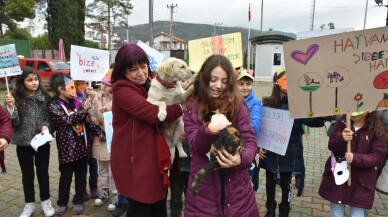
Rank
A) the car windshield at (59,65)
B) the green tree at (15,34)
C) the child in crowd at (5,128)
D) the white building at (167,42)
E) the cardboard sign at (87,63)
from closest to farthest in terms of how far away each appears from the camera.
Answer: the child in crowd at (5,128) → the cardboard sign at (87,63) → the car windshield at (59,65) → the green tree at (15,34) → the white building at (167,42)

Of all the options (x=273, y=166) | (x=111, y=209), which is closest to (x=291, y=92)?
(x=273, y=166)

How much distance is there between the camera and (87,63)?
4.64 meters

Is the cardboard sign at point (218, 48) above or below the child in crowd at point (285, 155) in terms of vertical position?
above

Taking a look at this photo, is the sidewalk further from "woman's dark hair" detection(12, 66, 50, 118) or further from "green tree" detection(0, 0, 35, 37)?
"green tree" detection(0, 0, 35, 37)

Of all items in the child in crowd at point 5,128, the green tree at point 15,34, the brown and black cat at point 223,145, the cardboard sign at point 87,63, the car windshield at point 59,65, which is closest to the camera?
the brown and black cat at point 223,145

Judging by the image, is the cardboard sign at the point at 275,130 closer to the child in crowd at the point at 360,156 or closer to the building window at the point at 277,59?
the child in crowd at the point at 360,156

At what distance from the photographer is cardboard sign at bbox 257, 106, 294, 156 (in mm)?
3322

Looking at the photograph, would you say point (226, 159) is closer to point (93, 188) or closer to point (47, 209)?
point (47, 209)

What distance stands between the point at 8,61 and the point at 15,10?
23.0 meters

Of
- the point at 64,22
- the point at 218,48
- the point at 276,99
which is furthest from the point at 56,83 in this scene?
the point at 64,22

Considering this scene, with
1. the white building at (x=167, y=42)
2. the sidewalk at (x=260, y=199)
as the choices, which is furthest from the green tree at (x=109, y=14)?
the white building at (x=167, y=42)

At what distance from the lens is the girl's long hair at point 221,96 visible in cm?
221

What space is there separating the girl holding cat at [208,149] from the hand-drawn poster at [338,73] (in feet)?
2.84

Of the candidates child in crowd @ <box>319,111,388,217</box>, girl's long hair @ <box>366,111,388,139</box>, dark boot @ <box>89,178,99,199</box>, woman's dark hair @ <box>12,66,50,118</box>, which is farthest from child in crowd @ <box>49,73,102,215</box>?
girl's long hair @ <box>366,111,388,139</box>
